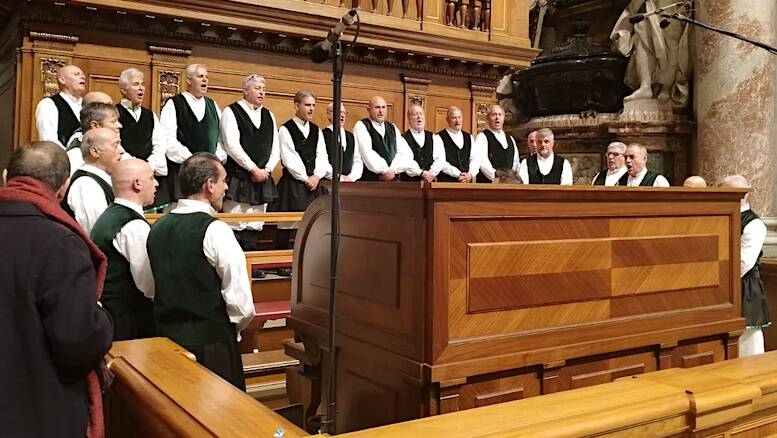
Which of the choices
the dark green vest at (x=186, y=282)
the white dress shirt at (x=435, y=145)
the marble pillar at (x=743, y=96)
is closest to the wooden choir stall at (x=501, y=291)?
the dark green vest at (x=186, y=282)

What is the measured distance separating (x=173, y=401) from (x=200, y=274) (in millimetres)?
1198

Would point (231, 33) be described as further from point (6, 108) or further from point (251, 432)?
point (251, 432)

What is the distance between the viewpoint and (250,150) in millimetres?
6066

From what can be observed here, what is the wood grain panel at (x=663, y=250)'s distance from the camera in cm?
256

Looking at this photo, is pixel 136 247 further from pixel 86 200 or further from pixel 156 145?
pixel 156 145

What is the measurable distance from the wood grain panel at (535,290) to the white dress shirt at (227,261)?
113 centimetres

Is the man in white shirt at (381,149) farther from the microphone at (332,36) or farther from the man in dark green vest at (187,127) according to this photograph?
the microphone at (332,36)

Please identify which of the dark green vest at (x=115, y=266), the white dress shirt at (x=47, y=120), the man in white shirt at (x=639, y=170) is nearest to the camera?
the dark green vest at (x=115, y=266)

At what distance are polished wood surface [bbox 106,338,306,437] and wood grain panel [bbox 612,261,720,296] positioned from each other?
4.90ft

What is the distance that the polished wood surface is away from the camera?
5.14ft

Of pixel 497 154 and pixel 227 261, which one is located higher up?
pixel 497 154

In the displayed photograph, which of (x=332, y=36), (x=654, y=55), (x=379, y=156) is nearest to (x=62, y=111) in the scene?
(x=379, y=156)

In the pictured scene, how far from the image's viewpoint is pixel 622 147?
21.1 ft

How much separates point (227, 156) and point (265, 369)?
2.73 m
